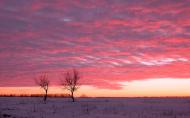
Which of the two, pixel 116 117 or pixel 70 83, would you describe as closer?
pixel 116 117

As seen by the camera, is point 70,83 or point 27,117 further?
point 70,83

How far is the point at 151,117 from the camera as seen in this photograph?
121 ft

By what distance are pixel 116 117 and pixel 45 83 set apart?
3438 inches

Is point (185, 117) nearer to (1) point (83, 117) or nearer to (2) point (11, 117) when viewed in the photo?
(1) point (83, 117)

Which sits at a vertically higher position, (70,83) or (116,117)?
(70,83)

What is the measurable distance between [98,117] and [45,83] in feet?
287

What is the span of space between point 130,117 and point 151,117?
93.9 inches

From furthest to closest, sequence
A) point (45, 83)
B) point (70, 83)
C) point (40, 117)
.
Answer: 1. point (45, 83)
2. point (70, 83)
3. point (40, 117)

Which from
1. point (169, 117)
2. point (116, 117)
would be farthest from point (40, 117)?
point (169, 117)

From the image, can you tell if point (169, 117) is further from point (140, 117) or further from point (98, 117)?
point (98, 117)

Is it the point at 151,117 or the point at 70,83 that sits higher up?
the point at 70,83

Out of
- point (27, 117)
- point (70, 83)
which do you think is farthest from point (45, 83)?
point (27, 117)

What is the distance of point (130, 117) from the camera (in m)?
36.7

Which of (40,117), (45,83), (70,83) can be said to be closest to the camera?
(40,117)
